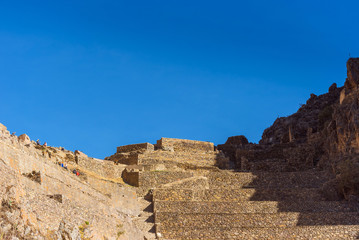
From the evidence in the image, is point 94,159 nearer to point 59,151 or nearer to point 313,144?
point 59,151

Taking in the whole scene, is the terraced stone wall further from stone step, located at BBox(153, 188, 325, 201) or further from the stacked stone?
stone step, located at BBox(153, 188, 325, 201)

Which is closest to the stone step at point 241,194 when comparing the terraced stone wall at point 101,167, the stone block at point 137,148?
the terraced stone wall at point 101,167

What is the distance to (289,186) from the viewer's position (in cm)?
4109

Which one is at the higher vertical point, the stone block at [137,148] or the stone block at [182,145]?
the stone block at [182,145]

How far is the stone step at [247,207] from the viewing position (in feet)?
108

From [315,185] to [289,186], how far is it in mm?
2000

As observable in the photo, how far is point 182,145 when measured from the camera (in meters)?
52.8

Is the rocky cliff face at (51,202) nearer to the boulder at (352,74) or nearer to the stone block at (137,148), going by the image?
the stone block at (137,148)

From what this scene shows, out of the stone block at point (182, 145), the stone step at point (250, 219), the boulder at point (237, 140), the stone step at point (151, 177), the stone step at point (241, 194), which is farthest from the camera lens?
the boulder at point (237, 140)

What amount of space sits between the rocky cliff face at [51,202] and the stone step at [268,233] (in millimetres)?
2423

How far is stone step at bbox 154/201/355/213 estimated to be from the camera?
32969 millimetres

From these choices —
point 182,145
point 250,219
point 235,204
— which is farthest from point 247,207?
point 182,145

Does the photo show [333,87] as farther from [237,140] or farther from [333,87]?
[237,140]

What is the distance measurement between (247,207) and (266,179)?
9.40m
